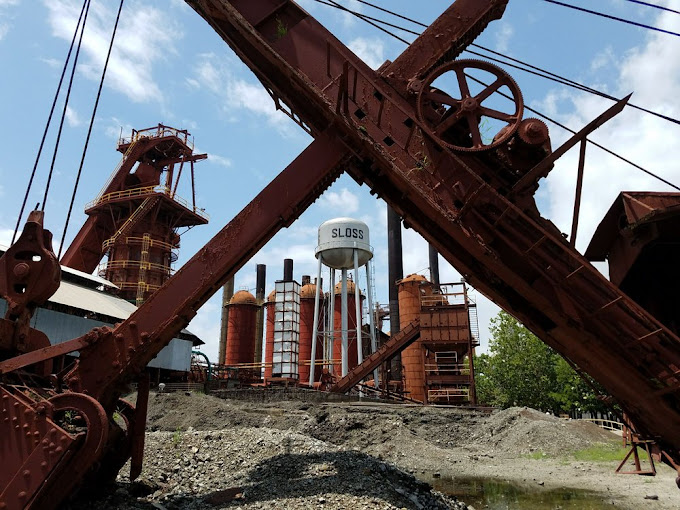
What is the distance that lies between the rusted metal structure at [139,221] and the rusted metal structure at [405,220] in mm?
28935

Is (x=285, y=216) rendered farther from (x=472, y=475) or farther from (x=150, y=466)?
(x=472, y=475)

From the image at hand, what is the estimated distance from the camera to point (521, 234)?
19.1 ft

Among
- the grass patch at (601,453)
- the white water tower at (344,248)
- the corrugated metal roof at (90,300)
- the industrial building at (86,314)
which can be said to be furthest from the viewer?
the white water tower at (344,248)

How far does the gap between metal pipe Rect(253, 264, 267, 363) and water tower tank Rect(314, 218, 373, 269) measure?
18.8 meters

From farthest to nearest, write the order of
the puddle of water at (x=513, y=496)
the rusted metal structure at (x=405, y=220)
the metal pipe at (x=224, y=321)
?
1. the metal pipe at (x=224, y=321)
2. the puddle of water at (x=513, y=496)
3. the rusted metal structure at (x=405, y=220)

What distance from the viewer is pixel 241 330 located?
48.5 m

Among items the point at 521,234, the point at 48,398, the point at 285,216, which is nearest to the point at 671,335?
the point at 521,234

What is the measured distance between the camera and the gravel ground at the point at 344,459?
6.67 meters

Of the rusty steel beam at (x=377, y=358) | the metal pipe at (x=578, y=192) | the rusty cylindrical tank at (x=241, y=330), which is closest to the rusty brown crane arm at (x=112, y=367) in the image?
the metal pipe at (x=578, y=192)

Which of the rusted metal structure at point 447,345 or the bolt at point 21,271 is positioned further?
the rusted metal structure at point 447,345

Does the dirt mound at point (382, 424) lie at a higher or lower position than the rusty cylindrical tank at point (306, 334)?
lower

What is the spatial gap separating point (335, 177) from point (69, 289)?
24.9 metres

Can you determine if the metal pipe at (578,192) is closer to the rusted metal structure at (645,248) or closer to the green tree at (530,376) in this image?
the rusted metal structure at (645,248)

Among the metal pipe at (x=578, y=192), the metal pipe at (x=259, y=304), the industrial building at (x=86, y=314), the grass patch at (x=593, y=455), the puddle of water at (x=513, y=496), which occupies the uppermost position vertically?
the metal pipe at (x=259, y=304)
